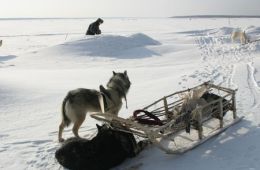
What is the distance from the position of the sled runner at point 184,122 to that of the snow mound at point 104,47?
13815 mm

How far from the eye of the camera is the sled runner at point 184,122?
5336 mm

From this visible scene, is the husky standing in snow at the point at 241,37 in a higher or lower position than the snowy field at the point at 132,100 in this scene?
higher

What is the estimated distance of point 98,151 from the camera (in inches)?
206

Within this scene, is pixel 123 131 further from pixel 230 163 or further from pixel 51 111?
pixel 51 111

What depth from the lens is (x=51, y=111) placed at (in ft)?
28.8

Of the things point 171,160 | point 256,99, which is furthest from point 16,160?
point 256,99

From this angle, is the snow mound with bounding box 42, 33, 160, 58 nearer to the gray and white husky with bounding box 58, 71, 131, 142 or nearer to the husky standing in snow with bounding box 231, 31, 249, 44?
the husky standing in snow with bounding box 231, 31, 249, 44

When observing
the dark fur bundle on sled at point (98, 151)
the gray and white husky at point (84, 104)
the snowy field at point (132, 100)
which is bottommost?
the snowy field at point (132, 100)

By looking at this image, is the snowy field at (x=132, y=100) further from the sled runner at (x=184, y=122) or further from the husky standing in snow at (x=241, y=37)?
the husky standing in snow at (x=241, y=37)

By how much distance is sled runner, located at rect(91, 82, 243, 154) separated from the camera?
534cm

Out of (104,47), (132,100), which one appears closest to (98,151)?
(132,100)

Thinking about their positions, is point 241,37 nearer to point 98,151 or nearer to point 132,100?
point 132,100

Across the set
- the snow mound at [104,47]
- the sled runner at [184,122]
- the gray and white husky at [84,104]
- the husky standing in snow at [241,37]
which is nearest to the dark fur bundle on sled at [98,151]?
the sled runner at [184,122]

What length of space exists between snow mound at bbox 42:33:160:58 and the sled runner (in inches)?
544
